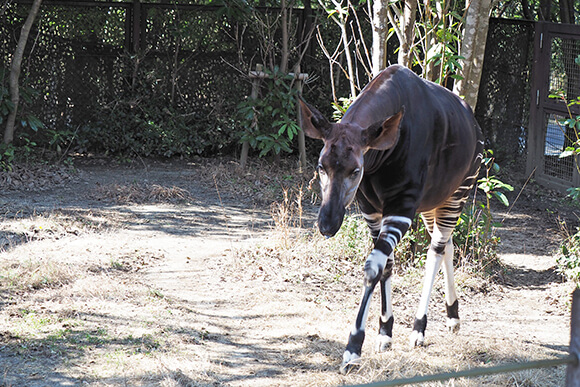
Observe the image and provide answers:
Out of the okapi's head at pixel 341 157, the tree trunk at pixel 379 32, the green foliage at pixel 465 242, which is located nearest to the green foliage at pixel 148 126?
the tree trunk at pixel 379 32

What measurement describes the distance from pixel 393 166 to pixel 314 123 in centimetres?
48

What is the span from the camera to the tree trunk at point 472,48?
16.0 ft

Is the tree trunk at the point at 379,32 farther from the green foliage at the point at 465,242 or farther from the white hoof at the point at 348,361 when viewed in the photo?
the white hoof at the point at 348,361

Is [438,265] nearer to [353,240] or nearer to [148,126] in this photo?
[353,240]

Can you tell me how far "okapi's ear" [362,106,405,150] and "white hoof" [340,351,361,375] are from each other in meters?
1.02

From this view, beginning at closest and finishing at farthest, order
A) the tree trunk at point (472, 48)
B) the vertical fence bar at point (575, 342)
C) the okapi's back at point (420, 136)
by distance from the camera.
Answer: the vertical fence bar at point (575, 342) → the okapi's back at point (420, 136) → the tree trunk at point (472, 48)

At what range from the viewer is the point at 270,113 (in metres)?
8.31

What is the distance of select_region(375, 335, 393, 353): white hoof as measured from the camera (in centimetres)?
353

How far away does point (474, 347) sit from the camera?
148 inches

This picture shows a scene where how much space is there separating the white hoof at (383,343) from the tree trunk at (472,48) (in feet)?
7.01

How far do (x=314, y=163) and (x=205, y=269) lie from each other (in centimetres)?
409

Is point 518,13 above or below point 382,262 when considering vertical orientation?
above

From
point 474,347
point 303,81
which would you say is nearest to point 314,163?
point 303,81

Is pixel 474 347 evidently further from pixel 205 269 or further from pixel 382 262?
pixel 205 269
